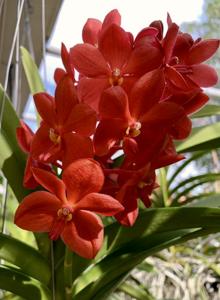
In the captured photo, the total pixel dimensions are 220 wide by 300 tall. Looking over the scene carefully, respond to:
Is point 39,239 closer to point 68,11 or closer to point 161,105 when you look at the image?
point 161,105

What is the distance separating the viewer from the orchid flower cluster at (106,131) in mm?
368

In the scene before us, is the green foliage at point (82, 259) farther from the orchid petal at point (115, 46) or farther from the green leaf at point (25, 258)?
the orchid petal at point (115, 46)

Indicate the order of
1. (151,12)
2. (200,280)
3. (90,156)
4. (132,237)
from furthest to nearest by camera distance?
(151,12) → (200,280) → (132,237) → (90,156)

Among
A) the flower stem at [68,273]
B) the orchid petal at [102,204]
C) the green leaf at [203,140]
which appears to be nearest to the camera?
the orchid petal at [102,204]

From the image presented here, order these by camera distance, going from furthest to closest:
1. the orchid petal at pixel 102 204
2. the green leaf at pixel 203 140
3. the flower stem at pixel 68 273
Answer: the green leaf at pixel 203 140, the flower stem at pixel 68 273, the orchid petal at pixel 102 204

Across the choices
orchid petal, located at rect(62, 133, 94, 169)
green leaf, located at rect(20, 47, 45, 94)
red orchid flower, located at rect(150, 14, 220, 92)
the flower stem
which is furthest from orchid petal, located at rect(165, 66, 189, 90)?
green leaf, located at rect(20, 47, 45, 94)

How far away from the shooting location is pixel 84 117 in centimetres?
39

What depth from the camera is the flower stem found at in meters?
0.46

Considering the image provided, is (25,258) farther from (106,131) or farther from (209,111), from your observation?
(209,111)

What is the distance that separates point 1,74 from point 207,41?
148cm

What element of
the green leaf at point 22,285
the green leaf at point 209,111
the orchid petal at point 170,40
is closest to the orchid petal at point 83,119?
the orchid petal at point 170,40

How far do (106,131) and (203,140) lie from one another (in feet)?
0.95

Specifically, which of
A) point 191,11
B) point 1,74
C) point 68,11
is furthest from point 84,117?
point 191,11

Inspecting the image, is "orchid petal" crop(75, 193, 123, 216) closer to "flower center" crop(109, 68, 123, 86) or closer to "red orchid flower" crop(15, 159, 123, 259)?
"red orchid flower" crop(15, 159, 123, 259)
